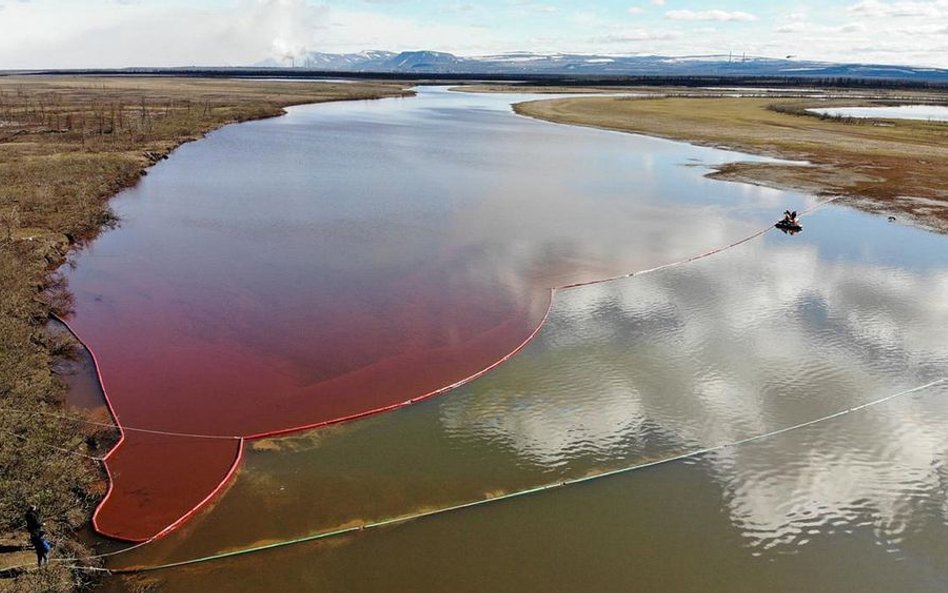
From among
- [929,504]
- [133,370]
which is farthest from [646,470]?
[133,370]

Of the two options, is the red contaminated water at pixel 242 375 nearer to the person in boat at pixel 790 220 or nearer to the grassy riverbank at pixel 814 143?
the person in boat at pixel 790 220

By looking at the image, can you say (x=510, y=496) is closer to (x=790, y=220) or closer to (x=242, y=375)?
(x=242, y=375)

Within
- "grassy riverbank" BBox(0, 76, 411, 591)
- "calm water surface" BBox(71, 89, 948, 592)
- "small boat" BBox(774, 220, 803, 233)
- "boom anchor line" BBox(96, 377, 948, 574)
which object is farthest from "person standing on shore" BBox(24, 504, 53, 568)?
"small boat" BBox(774, 220, 803, 233)

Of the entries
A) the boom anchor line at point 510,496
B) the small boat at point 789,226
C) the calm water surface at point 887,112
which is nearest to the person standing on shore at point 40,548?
the boom anchor line at point 510,496

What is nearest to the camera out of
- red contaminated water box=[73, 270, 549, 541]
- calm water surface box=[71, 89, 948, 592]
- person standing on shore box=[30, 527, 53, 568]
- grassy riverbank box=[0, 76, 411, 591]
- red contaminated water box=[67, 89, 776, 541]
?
person standing on shore box=[30, 527, 53, 568]

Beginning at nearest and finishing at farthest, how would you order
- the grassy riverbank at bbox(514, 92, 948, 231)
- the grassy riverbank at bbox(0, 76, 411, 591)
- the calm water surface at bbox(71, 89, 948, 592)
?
the grassy riverbank at bbox(0, 76, 411, 591) → the calm water surface at bbox(71, 89, 948, 592) → the grassy riverbank at bbox(514, 92, 948, 231)

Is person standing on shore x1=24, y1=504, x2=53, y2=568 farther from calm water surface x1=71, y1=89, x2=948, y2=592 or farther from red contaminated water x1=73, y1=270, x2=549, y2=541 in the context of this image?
calm water surface x1=71, y1=89, x2=948, y2=592

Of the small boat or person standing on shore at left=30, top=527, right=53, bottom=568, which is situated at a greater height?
the small boat

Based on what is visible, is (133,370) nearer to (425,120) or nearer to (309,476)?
(309,476)
